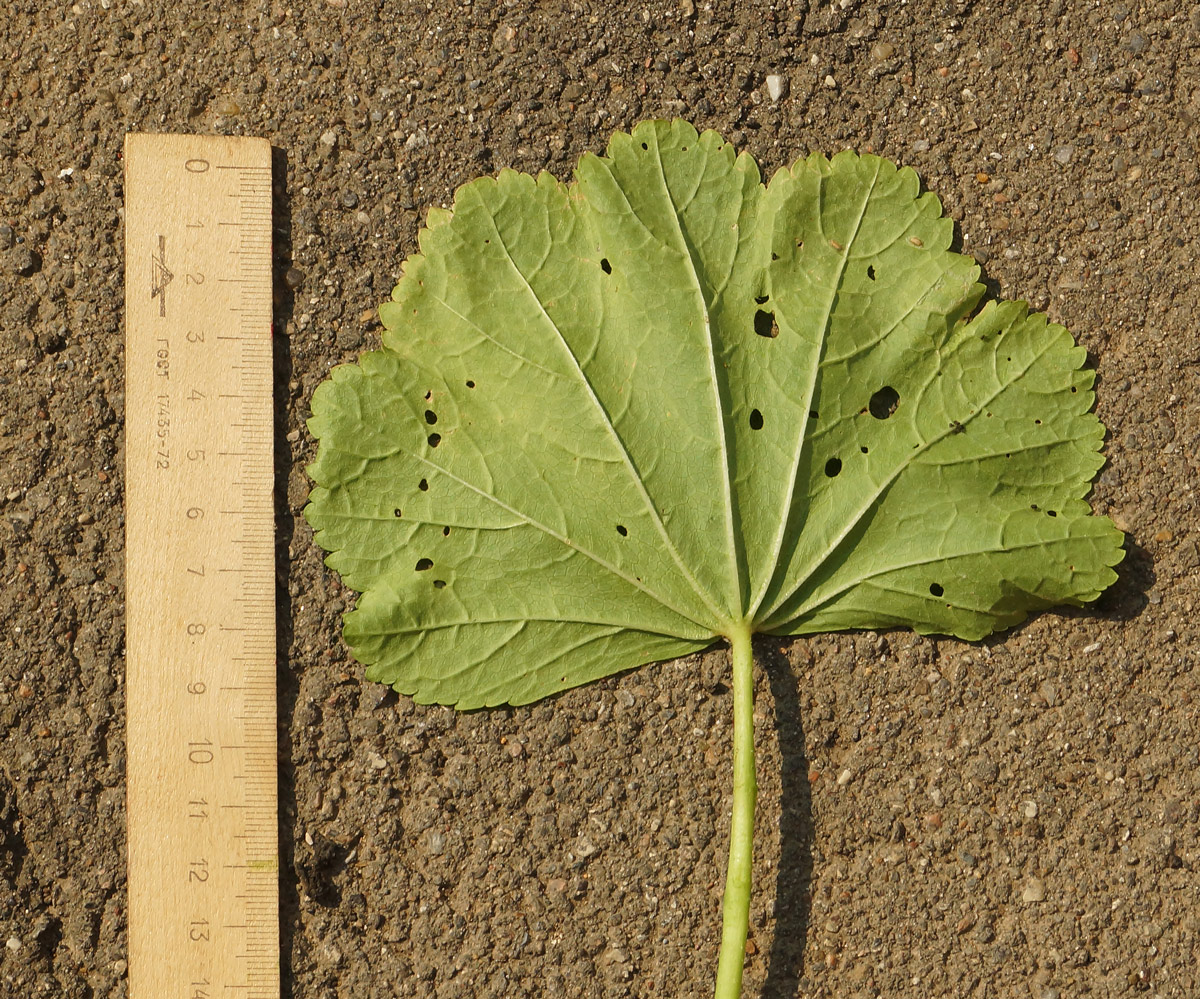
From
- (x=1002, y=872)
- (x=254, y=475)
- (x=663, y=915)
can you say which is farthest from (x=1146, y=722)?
(x=254, y=475)

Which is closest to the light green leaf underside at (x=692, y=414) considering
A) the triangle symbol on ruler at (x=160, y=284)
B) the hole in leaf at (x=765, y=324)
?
the hole in leaf at (x=765, y=324)

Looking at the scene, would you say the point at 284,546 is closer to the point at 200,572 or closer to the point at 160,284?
the point at 200,572

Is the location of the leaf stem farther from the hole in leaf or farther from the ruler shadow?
the ruler shadow

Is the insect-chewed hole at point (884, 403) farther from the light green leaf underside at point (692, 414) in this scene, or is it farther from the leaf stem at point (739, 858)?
the leaf stem at point (739, 858)

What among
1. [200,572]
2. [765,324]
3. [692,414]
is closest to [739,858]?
[692,414]

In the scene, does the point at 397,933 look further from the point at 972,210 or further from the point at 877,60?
the point at 877,60

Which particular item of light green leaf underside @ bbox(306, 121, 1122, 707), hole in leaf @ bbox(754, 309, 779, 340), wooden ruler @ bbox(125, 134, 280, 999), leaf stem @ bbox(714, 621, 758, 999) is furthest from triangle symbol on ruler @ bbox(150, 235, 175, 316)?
leaf stem @ bbox(714, 621, 758, 999)
